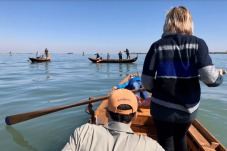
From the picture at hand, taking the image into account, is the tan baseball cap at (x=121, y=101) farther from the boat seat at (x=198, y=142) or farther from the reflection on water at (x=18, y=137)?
the reflection on water at (x=18, y=137)

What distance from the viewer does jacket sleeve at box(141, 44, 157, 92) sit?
1368mm

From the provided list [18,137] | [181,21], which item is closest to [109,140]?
[181,21]

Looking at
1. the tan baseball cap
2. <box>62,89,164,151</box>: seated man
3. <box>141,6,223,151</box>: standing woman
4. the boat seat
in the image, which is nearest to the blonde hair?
<box>141,6,223,151</box>: standing woman

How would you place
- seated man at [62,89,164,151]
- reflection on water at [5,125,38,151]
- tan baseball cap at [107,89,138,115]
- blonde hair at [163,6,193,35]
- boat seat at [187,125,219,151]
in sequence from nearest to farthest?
seated man at [62,89,164,151] < tan baseball cap at [107,89,138,115] < blonde hair at [163,6,193,35] < boat seat at [187,125,219,151] < reflection on water at [5,125,38,151]

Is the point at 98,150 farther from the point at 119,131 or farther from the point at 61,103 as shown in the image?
the point at 61,103

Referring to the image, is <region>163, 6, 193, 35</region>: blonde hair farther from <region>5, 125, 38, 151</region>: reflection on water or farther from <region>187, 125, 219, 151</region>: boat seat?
<region>5, 125, 38, 151</region>: reflection on water

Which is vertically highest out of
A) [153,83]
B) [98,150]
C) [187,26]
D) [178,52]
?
[187,26]

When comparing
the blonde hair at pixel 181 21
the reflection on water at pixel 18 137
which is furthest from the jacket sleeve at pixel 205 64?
the reflection on water at pixel 18 137

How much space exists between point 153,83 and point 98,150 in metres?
0.82

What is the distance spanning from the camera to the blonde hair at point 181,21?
4.28 ft

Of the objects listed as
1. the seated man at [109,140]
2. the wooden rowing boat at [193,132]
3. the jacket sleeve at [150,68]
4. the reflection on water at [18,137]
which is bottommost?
the reflection on water at [18,137]

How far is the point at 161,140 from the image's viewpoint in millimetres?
1516

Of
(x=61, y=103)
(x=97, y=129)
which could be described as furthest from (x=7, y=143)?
(x=97, y=129)

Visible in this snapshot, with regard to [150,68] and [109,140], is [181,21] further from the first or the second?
[109,140]
